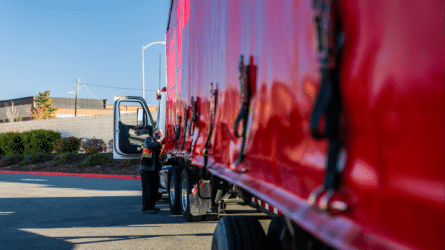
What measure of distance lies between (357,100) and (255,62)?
1571mm

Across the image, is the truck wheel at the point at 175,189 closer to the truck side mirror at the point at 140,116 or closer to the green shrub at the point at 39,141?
the truck side mirror at the point at 140,116

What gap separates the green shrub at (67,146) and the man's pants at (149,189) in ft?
70.4

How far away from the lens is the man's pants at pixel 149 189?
9.84 meters

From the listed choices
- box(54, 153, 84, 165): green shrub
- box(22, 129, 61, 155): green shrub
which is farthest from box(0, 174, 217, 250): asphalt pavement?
box(22, 129, 61, 155): green shrub

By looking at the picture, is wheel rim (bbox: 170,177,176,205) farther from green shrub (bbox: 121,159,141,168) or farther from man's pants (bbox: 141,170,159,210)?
green shrub (bbox: 121,159,141,168)

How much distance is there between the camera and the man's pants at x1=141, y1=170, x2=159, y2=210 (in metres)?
9.84

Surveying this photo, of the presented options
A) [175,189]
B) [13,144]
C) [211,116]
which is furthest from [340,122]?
[13,144]

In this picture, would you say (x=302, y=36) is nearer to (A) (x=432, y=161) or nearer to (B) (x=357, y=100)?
(B) (x=357, y=100)

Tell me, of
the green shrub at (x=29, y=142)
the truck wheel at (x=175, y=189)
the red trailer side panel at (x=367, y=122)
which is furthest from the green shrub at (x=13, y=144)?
the red trailer side panel at (x=367, y=122)

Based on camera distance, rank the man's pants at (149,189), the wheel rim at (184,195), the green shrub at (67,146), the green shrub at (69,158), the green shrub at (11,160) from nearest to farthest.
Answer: the wheel rim at (184,195)
the man's pants at (149,189)
the green shrub at (69,158)
the green shrub at (67,146)
the green shrub at (11,160)

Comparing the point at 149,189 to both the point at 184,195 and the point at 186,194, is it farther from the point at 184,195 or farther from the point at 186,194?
the point at 186,194

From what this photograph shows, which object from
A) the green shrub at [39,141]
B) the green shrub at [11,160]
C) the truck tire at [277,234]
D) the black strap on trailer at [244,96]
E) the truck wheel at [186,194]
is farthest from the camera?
the green shrub at [39,141]

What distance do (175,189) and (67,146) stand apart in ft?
74.8

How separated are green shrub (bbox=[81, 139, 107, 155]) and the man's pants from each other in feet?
63.6
